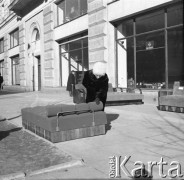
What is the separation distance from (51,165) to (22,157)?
2.85ft

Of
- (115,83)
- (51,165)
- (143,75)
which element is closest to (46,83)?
(115,83)

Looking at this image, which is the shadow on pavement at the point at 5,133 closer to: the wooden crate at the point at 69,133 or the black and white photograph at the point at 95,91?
the black and white photograph at the point at 95,91

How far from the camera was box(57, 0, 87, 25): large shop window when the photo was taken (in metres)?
21.7

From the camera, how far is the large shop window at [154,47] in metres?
14.8

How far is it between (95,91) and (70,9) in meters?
17.5

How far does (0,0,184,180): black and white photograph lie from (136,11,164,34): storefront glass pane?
5cm

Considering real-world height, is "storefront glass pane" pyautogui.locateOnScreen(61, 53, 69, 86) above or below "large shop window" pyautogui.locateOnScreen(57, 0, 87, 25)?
below

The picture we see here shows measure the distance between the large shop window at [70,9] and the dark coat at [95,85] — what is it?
1467cm

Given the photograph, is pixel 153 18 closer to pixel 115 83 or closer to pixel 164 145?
pixel 115 83

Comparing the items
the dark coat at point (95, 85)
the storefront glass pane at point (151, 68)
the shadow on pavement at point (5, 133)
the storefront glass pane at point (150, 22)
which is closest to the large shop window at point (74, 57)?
the storefront glass pane at point (151, 68)

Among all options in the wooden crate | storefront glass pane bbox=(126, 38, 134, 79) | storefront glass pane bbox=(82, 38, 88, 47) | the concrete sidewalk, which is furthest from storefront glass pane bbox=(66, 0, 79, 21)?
the wooden crate

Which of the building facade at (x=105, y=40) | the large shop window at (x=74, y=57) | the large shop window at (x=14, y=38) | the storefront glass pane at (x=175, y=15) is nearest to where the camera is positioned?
the storefront glass pane at (x=175, y=15)

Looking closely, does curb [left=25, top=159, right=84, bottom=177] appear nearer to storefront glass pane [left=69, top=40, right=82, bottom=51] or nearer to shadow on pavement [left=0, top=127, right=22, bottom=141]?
shadow on pavement [left=0, top=127, right=22, bottom=141]

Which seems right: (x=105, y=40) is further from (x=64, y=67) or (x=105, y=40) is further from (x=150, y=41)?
(x=64, y=67)
